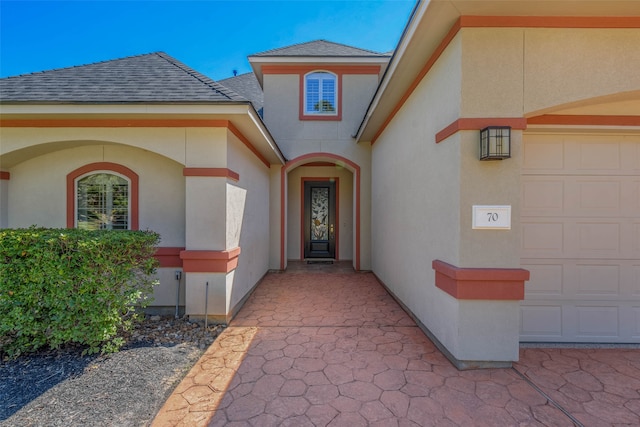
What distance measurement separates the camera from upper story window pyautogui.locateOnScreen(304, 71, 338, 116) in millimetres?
7535

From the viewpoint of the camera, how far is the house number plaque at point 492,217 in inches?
108

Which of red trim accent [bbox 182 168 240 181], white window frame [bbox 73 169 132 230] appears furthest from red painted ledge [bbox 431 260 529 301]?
white window frame [bbox 73 169 132 230]

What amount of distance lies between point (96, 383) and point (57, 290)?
1.14 m

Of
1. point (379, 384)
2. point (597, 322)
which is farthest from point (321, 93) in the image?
point (597, 322)

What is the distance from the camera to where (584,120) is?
312 cm

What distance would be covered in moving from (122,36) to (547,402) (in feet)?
36.0

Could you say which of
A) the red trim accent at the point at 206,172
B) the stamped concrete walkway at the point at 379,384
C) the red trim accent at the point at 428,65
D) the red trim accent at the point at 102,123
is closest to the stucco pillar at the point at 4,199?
the red trim accent at the point at 102,123

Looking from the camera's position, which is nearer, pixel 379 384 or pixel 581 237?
pixel 379 384

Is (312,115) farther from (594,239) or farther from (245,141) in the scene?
(594,239)

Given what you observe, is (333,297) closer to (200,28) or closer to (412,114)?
(412,114)

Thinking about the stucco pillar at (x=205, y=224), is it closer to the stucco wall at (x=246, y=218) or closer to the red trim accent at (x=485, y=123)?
the stucco wall at (x=246, y=218)

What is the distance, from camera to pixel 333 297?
5152mm

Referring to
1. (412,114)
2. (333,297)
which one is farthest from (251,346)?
(412,114)

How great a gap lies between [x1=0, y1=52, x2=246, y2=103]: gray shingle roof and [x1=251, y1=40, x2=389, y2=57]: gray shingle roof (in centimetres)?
346
